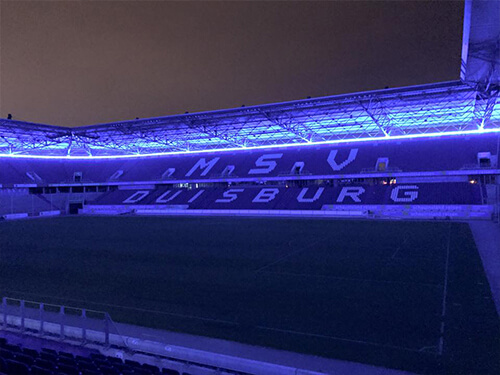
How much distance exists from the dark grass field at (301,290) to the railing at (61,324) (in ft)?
4.50

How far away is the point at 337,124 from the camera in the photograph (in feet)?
136

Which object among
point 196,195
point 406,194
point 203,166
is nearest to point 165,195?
point 196,195

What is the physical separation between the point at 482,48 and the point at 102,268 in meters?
15.9

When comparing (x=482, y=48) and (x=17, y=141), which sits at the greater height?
(x=17, y=141)

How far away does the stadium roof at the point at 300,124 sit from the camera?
3154cm

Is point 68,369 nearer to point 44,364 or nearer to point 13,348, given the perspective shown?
point 44,364

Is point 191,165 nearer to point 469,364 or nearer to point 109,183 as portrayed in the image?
point 109,183

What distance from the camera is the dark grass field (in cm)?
777

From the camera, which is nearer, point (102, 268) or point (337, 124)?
point (102, 268)

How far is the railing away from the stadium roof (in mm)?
27151

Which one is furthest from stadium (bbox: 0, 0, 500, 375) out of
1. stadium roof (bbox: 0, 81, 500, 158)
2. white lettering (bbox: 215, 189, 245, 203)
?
white lettering (bbox: 215, 189, 245, 203)

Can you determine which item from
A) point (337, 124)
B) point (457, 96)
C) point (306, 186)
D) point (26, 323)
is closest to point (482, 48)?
point (26, 323)

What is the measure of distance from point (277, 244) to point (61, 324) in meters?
14.0

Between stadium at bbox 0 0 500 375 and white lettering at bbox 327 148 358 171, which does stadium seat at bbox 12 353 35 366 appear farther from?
white lettering at bbox 327 148 358 171
